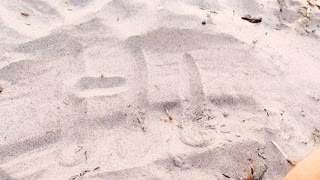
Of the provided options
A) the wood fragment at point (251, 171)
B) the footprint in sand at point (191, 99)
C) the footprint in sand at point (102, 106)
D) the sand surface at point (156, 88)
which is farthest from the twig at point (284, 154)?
the footprint in sand at point (102, 106)

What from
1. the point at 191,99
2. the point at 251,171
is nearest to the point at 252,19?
the point at 191,99

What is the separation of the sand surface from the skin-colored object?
382 millimetres

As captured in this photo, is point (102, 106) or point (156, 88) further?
point (156, 88)

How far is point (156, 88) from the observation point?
78.7 inches

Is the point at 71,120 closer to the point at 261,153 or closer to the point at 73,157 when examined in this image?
the point at 73,157

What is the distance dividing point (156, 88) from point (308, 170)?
0.98 m

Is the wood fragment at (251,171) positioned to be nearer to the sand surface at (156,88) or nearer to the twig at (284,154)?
the sand surface at (156,88)

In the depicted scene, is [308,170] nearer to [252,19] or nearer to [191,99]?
[191,99]

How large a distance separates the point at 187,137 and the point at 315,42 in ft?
4.01

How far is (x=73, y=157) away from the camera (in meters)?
1.68

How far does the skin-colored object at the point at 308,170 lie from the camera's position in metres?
1.21

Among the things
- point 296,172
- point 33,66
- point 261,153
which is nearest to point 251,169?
point 261,153

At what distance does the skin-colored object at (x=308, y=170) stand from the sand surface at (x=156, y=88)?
382mm

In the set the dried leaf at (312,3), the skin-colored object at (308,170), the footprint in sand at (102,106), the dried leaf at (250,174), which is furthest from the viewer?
the dried leaf at (312,3)
